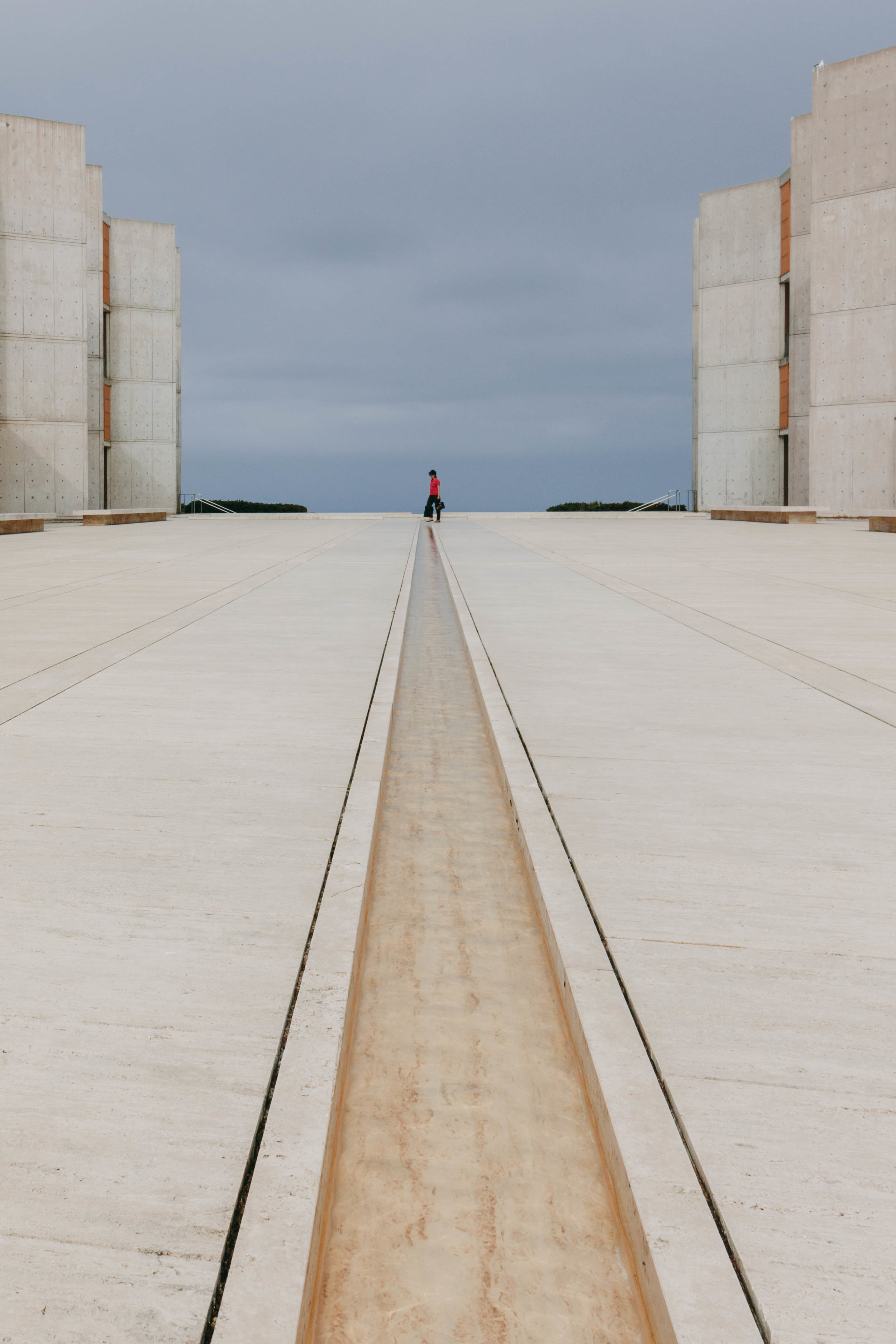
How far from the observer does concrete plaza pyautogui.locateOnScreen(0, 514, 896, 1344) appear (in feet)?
6.61

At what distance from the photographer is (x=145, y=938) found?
3.32 meters

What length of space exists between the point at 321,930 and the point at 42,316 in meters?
40.8

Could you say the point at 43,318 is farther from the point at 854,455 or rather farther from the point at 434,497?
the point at 854,455

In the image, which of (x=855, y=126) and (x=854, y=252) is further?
(x=854, y=252)

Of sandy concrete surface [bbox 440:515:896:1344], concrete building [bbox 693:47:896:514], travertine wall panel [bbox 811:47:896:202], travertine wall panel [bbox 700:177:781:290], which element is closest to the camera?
sandy concrete surface [bbox 440:515:896:1344]

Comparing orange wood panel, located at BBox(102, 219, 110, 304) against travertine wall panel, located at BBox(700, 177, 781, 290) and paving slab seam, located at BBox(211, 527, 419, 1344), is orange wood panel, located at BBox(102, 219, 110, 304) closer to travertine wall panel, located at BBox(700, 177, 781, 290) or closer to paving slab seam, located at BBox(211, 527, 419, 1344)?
travertine wall panel, located at BBox(700, 177, 781, 290)

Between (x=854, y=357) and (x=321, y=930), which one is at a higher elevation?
(x=854, y=357)

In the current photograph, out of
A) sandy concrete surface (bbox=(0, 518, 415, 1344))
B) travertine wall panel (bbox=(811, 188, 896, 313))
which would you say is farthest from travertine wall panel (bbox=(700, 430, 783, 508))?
sandy concrete surface (bbox=(0, 518, 415, 1344))

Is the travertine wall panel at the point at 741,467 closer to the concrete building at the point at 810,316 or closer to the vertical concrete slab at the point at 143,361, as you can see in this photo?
the concrete building at the point at 810,316

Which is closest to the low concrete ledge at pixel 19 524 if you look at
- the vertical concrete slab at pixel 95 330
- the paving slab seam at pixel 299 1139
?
the vertical concrete slab at pixel 95 330

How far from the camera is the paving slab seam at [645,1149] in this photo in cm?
188

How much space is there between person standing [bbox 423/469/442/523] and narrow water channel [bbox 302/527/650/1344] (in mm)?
34247

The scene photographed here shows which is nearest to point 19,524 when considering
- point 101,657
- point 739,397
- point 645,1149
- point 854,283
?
point 101,657

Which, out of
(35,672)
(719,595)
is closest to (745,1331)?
(35,672)
